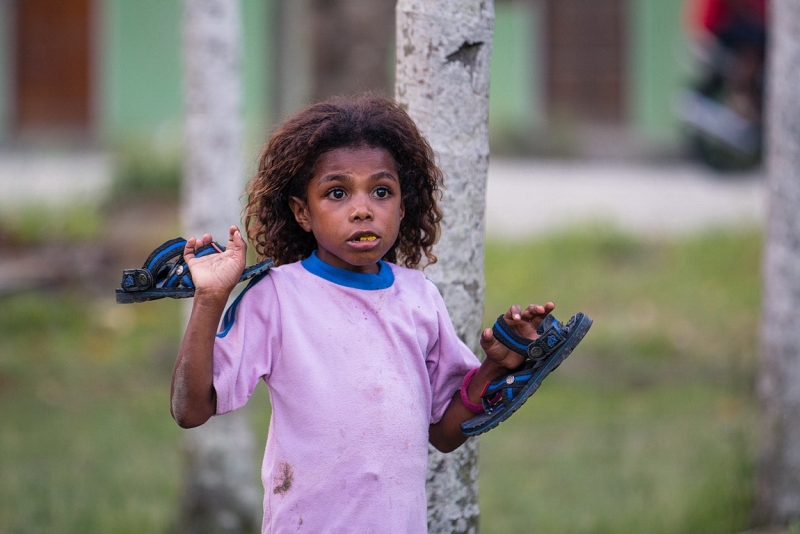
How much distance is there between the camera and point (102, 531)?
455cm

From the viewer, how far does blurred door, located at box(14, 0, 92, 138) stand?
13094 millimetres

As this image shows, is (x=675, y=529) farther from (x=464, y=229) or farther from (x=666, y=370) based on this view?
(x=666, y=370)

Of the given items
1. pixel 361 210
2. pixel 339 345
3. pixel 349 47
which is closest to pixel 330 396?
pixel 339 345

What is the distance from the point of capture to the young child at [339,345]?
6.77 ft

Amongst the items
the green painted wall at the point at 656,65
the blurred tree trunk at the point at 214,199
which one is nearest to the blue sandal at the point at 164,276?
the blurred tree trunk at the point at 214,199

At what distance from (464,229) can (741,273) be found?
6380 mm

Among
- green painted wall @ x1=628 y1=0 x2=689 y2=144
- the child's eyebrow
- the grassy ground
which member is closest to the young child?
the child's eyebrow

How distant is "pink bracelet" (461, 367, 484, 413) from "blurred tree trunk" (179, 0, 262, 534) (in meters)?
2.43

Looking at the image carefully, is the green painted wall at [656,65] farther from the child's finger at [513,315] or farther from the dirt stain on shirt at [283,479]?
the dirt stain on shirt at [283,479]

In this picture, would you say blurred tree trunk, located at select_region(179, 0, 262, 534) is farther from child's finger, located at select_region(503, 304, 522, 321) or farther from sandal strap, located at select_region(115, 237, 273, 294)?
child's finger, located at select_region(503, 304, 522, 321)

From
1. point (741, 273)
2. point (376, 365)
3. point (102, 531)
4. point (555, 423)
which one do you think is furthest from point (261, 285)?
point (741, 273)

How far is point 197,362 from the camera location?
2.00 m

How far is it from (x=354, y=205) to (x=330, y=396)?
363mm

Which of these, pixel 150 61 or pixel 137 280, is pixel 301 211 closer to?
pixel 137 280
